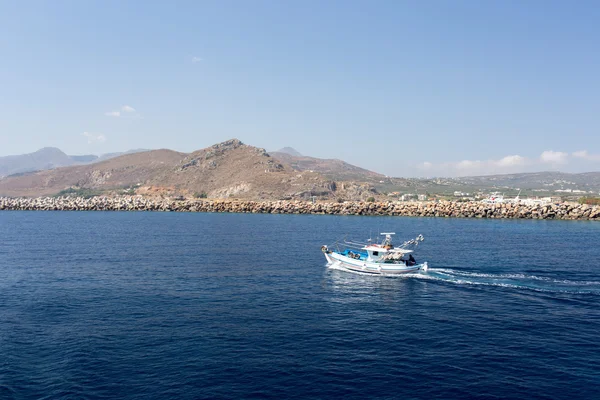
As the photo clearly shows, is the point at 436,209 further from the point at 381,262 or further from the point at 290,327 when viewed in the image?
the point at 290,327

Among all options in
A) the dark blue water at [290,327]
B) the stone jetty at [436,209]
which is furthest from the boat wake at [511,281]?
the stone jetty at [436,209]

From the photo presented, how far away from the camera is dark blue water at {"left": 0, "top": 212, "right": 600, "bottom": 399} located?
2970cm

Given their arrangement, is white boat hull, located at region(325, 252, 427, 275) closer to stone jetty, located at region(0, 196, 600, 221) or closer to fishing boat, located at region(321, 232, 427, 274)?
fishing boat, located at region(321, 232, 427, 274)

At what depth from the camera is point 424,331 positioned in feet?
131

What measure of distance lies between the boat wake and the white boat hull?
74 centimetres

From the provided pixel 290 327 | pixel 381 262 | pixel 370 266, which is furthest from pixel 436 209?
pixel 290 327

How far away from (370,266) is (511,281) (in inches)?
753

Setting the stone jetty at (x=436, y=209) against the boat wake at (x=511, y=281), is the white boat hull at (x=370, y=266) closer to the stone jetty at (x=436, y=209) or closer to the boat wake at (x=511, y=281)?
the boat wake at (x=511, y=281)

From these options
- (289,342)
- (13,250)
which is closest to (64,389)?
(289,342)

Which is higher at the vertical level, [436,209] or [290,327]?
[436,209]

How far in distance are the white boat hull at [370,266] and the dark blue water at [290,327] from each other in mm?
1814

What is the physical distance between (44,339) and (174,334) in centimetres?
1028

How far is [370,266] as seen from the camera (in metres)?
67.2

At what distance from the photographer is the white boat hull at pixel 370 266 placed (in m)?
65.6
